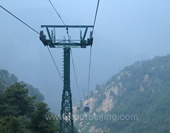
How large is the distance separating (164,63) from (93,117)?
2430 centimetres

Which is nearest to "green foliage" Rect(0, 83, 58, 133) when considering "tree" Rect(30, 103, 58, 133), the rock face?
"tree" Rect(30, 103, 58, 133)

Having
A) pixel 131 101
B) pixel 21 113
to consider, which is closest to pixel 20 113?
pixel 21 113

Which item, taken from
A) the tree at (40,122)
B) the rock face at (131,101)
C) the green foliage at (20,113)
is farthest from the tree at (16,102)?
the rock face at (131,101)

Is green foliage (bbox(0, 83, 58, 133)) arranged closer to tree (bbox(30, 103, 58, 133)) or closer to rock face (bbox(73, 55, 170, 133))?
tree (bbox(30, 103, 58, 133))

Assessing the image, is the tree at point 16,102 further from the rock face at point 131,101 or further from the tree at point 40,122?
the rock face at point 131,101

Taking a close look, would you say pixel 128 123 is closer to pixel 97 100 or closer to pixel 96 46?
pixel 97 100

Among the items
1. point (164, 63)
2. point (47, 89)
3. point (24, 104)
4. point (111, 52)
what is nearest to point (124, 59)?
point (111, 52)

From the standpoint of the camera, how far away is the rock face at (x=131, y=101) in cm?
5372

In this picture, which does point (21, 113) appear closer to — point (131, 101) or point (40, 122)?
point (40, 122)

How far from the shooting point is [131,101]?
204 feet

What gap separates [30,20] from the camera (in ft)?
633

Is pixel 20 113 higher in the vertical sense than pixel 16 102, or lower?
lower

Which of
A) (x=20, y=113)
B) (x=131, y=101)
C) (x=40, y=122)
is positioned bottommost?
(x=40, y=122)

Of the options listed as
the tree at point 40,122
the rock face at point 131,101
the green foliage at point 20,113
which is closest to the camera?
the green foliage at point 20,113
